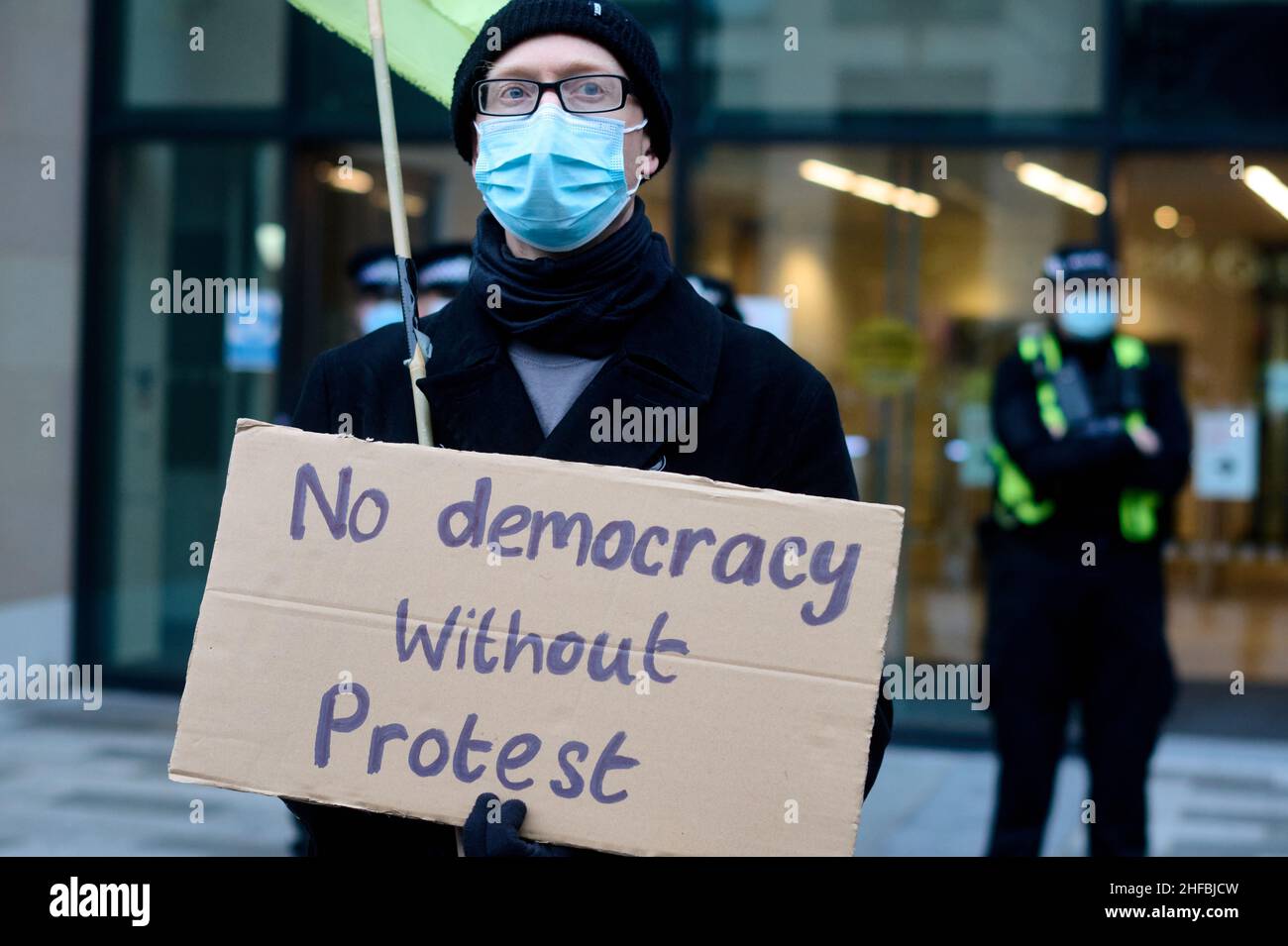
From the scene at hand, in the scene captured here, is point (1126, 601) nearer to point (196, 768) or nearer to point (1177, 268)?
point (196, 768)

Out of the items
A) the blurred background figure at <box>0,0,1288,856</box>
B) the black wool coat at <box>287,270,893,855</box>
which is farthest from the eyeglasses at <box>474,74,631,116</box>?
the blurred background figure at <box>0,0,1288,856</box>

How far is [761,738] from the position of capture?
7.01 feet

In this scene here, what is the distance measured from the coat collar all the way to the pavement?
441 cm

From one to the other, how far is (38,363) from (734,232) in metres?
3.81

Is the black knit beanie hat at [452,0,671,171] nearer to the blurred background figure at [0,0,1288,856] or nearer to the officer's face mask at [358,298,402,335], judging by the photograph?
the officer's face mask at [358,298,402,335]

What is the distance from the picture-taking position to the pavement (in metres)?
6.62

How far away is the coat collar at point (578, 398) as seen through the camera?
7.61 feet

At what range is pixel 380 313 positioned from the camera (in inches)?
233

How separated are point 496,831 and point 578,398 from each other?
587 millimetres

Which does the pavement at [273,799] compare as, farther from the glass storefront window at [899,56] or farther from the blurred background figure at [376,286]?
the glass storefront window at [899,56]

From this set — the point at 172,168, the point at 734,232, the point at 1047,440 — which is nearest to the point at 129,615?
the point at 172,168

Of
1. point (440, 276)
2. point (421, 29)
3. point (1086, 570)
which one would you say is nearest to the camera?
point (421, 29)
